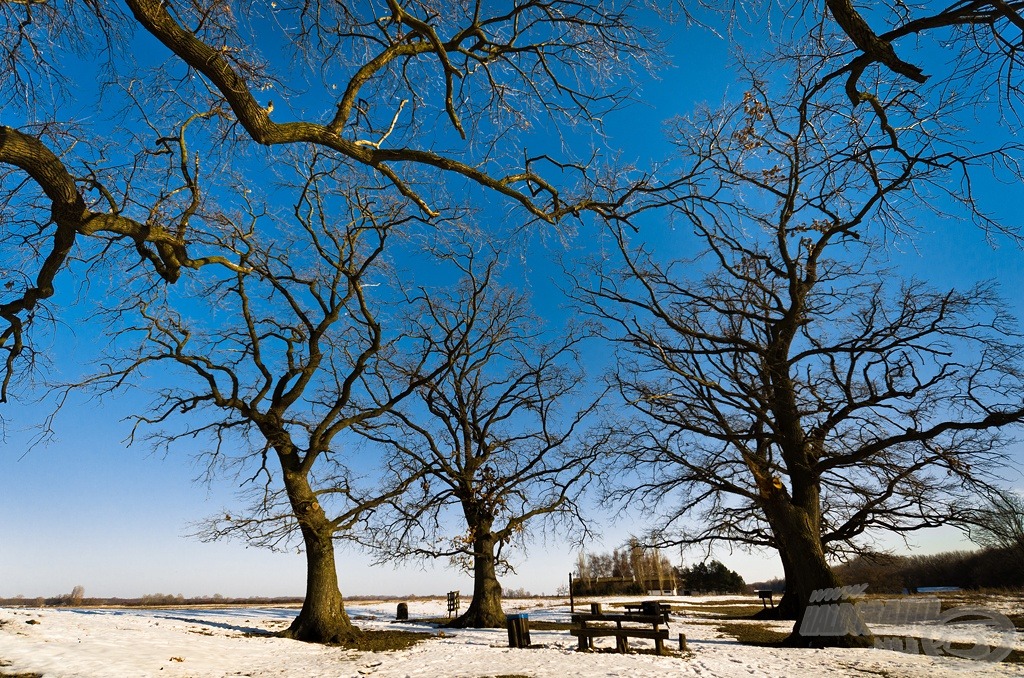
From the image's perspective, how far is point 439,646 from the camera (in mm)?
12219

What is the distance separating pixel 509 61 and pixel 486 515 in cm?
1616

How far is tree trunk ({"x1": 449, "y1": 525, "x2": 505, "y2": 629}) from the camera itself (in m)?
18.7

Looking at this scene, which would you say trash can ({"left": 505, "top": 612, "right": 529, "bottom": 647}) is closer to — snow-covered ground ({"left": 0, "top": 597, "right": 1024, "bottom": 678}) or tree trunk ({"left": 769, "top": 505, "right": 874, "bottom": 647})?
snow-covered ground ({"left": 0, "top": 597, "right": 1024, "bottom": 678})

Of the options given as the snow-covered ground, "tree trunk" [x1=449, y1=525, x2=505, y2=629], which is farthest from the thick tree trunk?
"tree trunk" [x1=449, y1=525, x2=505, y2=629]

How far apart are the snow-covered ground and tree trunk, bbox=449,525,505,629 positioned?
5.63 m

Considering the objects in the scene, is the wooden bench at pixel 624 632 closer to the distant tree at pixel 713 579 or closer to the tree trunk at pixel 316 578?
the tree trunk at pixel 316 578

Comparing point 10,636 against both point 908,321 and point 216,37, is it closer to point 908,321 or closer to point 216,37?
point 216,37

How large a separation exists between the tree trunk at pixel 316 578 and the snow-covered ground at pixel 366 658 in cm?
80

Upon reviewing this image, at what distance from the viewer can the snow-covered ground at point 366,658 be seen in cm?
822

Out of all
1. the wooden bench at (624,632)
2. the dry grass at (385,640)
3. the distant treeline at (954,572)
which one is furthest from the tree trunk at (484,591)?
the distant treeline at (954,572)

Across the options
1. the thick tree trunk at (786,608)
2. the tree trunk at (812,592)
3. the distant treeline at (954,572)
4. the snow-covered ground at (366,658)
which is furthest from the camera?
the distant treeline at (954,572)

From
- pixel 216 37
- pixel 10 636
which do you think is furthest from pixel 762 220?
pixel 10 636

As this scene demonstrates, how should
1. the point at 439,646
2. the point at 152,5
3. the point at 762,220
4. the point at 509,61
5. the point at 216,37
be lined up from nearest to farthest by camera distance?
the point at 152,5, the point at 216,37, the point at 509,61, the point at 762,220, the point at 439,646

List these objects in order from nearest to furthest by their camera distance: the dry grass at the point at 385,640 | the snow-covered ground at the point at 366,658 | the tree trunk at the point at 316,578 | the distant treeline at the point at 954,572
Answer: the snow-covered ground at the point at 366,658 → the dry grass at the point at 385,640 → the tree trunk at the point at 316,578 → the distant treeline at the point at 954,572
